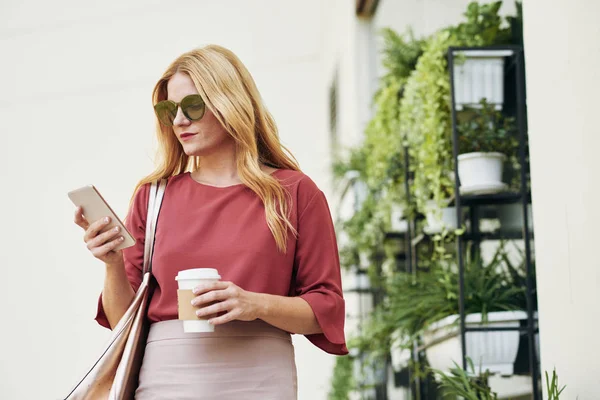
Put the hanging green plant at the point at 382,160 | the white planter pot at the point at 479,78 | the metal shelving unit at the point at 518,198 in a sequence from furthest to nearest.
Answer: the hanging green plant at the point at 382,160, the white planter pot at the point at 479,78, the metal shelving unit at the point at 518,198

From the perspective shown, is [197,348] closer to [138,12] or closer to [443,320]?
→ [443,320]

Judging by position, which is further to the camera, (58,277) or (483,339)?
(58,277)

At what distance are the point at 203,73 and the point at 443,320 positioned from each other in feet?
5.58

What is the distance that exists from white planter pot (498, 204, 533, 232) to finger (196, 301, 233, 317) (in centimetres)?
Answer: 213

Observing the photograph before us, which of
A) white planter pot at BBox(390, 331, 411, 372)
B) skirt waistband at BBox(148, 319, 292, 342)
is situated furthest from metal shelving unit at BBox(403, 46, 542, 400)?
skirt waistband at BBox(148, 319, 292, 342)

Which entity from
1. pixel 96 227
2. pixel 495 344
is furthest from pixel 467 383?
pixel 96 227

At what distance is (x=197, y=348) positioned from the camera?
1540mm

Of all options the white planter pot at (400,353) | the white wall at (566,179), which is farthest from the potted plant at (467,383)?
the white planter pot at (400,353)

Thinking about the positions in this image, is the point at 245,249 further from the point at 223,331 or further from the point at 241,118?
the point at 241,118

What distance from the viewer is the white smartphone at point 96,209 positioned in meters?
1.53

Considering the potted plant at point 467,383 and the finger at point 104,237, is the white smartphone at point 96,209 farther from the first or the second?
the potted plant at point 467,383

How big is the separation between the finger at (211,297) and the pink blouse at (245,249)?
0.16 m

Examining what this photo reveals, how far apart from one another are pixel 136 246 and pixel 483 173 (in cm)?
155

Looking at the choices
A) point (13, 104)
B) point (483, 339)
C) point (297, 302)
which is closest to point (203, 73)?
point (297, 302)
